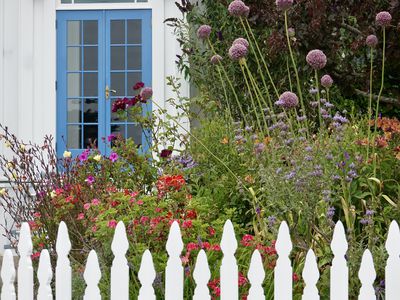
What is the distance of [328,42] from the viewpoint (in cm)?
714

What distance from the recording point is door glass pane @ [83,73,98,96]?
8.78 m

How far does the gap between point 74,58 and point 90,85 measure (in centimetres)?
32

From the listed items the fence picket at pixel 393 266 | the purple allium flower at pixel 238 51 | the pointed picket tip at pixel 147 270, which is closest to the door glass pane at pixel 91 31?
the purple allium flower at pixel 238 51

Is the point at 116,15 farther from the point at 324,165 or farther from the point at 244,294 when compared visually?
the point at 244,294

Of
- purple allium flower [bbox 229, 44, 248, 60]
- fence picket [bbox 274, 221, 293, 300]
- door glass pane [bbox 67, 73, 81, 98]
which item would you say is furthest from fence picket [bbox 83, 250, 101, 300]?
door glass pane [bbox 67, 73, 81, 98]

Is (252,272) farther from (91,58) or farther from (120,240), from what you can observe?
(91,58)

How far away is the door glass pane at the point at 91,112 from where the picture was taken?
877cm

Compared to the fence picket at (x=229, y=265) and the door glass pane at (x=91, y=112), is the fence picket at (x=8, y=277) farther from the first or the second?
the door glass pane at (x=91, y=112)

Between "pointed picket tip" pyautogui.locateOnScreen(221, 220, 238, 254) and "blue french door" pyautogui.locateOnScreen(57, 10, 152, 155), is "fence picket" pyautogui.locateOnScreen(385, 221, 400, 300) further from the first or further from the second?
"blue french door" pyautogui.locateOnScreen(57, 10, 152, 155)

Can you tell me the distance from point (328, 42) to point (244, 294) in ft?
10.9

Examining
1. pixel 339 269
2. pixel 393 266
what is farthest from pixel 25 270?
pixel 393 266

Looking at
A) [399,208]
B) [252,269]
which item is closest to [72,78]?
[399,208]

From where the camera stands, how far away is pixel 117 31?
8766 mm

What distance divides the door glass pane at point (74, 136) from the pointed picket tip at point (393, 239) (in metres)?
5.42
